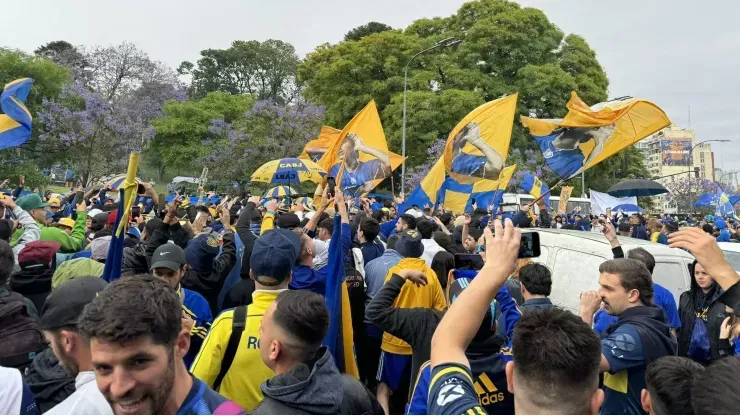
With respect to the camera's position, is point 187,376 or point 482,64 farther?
point 482,64

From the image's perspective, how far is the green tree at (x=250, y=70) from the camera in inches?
2574

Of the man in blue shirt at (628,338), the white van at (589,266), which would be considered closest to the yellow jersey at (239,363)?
the man in blue shirt at (628,338)

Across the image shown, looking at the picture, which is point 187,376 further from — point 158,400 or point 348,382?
point 348,382

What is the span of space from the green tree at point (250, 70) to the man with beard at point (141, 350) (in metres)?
62.0

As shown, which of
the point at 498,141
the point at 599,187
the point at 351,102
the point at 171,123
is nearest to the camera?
the point at 498,141

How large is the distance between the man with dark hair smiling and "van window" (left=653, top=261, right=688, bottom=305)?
5.55 metres

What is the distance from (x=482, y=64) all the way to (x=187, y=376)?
36838 mm

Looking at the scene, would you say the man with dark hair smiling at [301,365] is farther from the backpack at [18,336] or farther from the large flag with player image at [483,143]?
the large flag with player image at [483,143]

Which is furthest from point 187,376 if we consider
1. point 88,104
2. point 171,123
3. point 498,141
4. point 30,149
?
point 171,123

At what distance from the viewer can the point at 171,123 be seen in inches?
1882

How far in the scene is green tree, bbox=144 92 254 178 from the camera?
155 feet

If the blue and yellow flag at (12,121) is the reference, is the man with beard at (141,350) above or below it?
below

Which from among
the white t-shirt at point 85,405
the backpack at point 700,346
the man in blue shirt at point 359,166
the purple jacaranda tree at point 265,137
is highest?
the purple jacaranda tree at point 265,137

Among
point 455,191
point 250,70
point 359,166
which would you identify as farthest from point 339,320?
point 250,70
